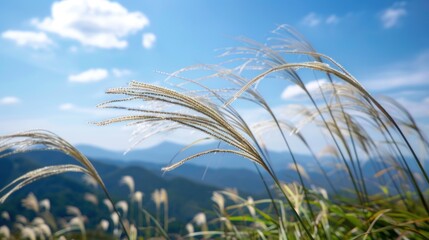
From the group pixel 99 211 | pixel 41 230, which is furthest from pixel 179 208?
pixel 41 230

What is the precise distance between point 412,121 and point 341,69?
7.28ft

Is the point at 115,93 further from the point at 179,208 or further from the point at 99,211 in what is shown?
the point at 179,208

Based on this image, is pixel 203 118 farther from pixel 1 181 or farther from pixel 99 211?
pixel 1 181

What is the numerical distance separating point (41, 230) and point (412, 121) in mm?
5970

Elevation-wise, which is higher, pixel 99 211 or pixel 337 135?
pixel 337 135

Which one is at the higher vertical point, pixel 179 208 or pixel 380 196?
pixel 380 196

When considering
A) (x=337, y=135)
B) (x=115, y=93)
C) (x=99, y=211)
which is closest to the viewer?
(x=115, y=93)

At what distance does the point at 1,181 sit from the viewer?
198 metres

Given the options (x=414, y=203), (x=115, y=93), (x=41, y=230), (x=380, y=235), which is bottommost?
(x=414, y=203)

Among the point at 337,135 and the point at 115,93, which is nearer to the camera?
the point at 115,93

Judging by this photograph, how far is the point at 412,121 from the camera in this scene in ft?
10.8

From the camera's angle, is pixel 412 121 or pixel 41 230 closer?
pixel 412 121

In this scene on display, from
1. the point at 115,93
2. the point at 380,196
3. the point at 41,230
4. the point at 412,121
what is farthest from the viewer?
the point at 41,230

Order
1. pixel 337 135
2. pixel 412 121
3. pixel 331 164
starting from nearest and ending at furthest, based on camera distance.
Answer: pixel 412 121, pixel 337 135, pixel 331 164
